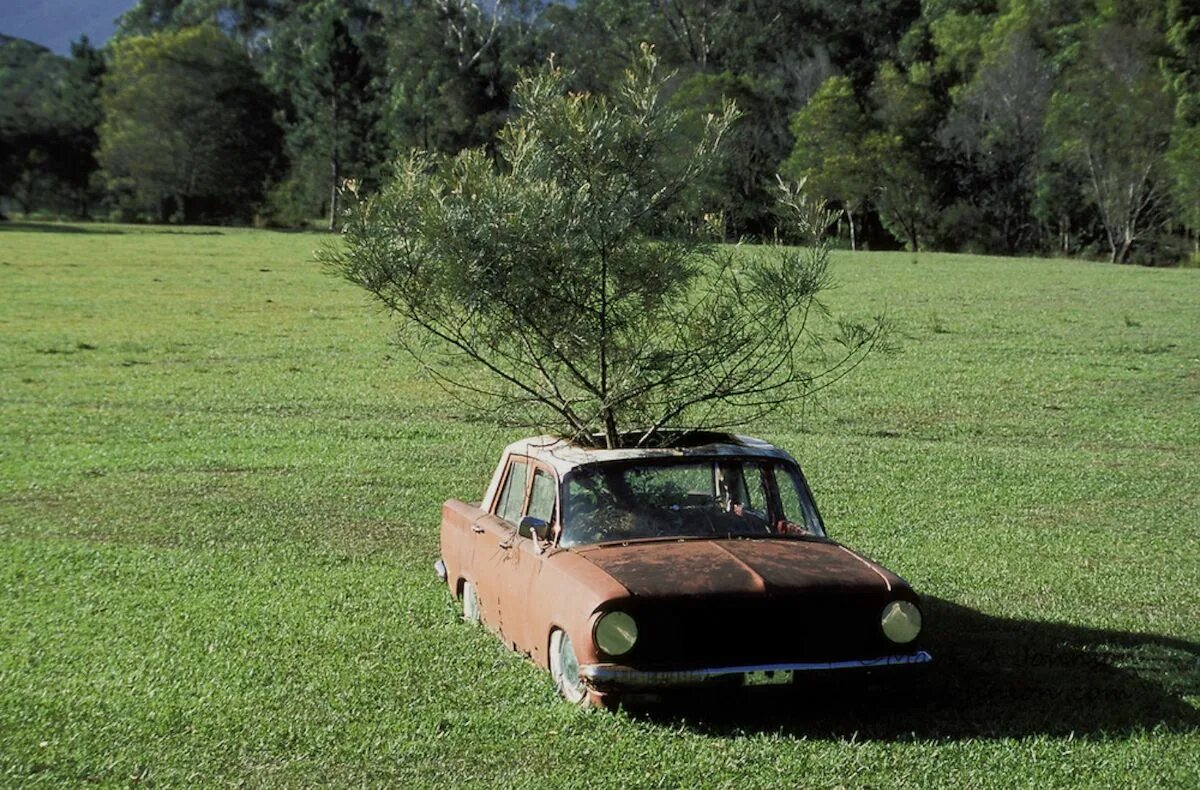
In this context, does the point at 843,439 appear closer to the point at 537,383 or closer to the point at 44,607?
the point at 537,383

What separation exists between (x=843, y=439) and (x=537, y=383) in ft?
31.7

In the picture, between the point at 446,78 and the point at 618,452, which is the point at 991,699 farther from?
the point at 446,78

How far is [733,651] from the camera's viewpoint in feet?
21.9

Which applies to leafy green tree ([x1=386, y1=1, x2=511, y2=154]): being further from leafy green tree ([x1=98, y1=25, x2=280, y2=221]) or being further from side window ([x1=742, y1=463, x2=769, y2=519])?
side window ([x1=742, y1=463, x2=769, y2=519])

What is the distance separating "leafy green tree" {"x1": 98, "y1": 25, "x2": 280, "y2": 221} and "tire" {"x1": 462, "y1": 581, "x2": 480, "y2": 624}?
7660 cm

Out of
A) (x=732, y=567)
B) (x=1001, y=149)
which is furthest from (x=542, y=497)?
(x=1001, y=149)

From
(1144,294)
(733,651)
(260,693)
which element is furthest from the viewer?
(1144,294)

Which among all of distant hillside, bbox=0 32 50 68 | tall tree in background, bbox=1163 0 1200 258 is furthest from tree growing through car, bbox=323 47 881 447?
distant hillside, bbox=0 32 50 68

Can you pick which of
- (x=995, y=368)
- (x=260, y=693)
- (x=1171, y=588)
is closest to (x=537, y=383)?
(x=260, y=693)

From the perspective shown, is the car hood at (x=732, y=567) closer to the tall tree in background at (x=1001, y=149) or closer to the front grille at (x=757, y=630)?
the front grille at (x=757, y=630)

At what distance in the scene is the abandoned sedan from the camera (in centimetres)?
659

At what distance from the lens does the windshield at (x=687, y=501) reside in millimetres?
7711

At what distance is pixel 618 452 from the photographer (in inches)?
319

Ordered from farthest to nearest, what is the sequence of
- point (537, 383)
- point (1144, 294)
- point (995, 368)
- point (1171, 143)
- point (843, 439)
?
point (1171, 143), point (1144, 294), point (995, 368), point (843, 439), point (537, 383)
